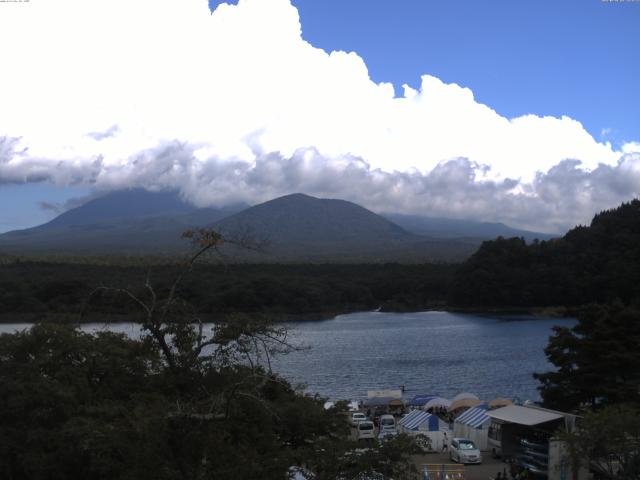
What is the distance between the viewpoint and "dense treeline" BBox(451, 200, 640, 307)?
171 ft

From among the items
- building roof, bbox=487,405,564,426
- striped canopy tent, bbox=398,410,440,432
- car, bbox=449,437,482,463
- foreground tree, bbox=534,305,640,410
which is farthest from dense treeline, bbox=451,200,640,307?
building roof, bbox=487,405,564,426

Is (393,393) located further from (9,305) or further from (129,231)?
(129,231)

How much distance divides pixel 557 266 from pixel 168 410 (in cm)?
5388

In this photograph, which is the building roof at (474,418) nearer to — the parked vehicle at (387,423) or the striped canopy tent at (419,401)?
the parked vehicle at (387,423)

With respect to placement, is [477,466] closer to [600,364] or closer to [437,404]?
[600,364]

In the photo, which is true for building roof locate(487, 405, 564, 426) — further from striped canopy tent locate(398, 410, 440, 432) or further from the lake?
the lake

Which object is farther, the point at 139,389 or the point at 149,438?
the point at 139,389

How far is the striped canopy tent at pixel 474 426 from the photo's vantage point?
13.9m

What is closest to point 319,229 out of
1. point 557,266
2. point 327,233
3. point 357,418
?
point 327,233

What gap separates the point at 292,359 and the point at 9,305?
2025 cm

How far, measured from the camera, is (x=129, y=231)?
135625mm

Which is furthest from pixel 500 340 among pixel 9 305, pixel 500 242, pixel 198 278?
pixel 9 305

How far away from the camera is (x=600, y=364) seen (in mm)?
13844

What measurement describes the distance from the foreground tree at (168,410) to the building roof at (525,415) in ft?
13.6
